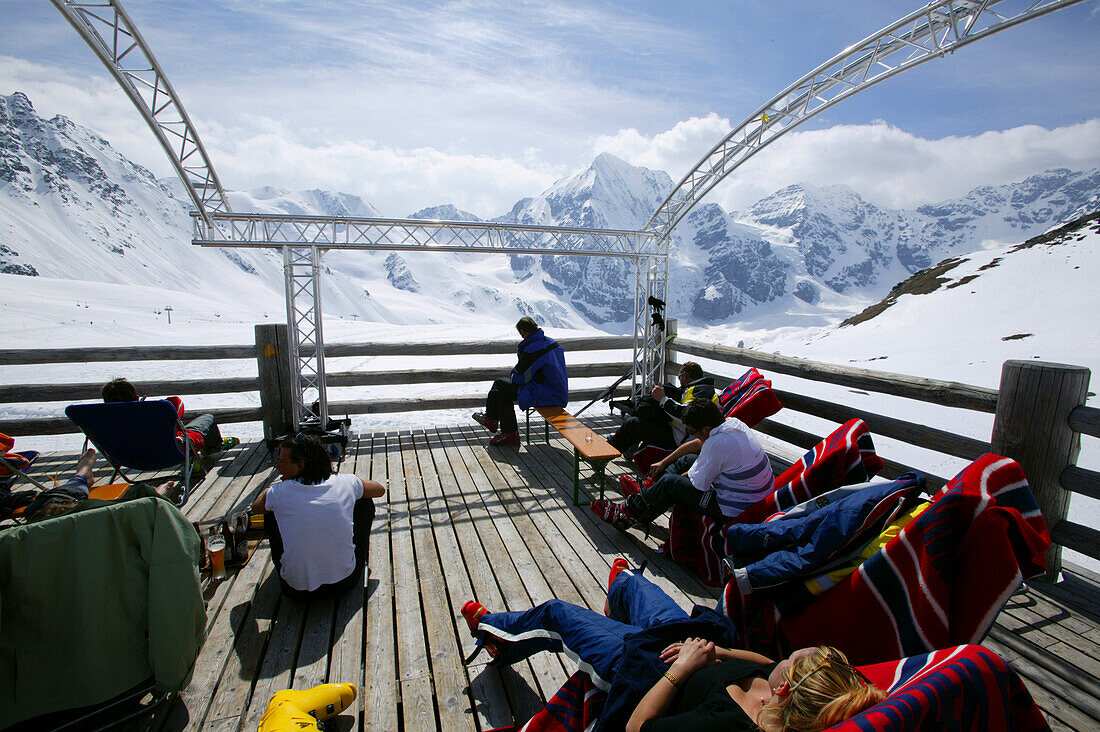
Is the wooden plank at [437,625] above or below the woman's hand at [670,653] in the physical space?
below

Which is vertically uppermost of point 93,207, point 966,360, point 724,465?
point 93,207

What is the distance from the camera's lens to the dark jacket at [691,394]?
4.95 m

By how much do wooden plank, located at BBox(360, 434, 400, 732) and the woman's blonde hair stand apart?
5.83 ft

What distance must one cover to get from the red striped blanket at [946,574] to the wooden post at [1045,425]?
1.60 m

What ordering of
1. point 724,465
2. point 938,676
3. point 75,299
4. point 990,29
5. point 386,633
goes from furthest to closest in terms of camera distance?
point 75,299, point 990,29, point 724,465, point 386,633, point 938,676

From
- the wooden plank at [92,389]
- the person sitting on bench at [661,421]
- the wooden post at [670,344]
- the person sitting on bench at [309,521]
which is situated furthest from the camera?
the wooden post at [670,344]

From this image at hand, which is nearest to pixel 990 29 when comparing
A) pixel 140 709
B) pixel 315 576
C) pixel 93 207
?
pixel 315 576

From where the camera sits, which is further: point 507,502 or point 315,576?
point 507,502

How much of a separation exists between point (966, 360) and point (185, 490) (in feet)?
127

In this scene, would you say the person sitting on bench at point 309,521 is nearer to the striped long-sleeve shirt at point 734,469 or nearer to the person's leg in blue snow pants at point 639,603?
the person's leg in blue snow pants at point 639,603

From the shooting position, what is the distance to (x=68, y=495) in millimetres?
2963

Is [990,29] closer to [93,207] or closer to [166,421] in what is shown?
[166,421]

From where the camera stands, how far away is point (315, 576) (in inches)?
121

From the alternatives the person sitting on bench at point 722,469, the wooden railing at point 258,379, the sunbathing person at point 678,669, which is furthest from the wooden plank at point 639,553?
the wooden railing at point 258,379
